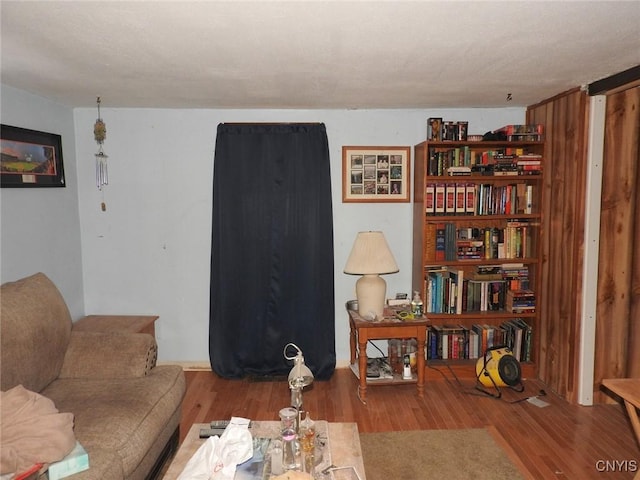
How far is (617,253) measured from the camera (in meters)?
3.00

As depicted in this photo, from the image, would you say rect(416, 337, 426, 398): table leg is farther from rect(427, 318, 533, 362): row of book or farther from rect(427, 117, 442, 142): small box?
rect(427, 117, 442, 142): small box

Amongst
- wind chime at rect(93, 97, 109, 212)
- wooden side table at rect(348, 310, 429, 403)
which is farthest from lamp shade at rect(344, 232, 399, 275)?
wind chime at rect(93, 97, 109, 212)

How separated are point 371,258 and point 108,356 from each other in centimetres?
179

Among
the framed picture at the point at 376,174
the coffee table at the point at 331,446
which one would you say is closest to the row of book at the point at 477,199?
the framed picture at the point at 376,174

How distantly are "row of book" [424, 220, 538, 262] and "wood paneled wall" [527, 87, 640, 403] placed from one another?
12.4 inches

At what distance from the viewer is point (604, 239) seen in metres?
2.99

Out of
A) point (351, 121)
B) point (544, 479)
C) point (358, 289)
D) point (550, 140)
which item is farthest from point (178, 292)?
point (550, 140)

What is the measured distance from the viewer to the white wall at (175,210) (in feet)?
11.8

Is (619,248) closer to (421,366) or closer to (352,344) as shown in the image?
(421,366)

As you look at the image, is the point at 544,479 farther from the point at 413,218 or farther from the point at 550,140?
the point at 550,140

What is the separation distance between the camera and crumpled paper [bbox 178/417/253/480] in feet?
5.35

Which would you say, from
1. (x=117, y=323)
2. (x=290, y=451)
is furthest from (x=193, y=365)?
(x=290, y=451)

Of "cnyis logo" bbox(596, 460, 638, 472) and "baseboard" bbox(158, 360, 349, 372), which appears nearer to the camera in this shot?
"cnyis logo" bbox(596, 460, 638, 472)

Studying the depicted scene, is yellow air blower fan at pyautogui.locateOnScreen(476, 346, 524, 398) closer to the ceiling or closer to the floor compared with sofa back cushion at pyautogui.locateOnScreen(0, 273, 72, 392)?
closer to the floor
